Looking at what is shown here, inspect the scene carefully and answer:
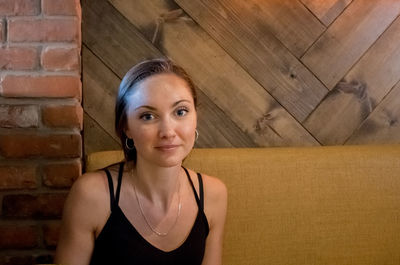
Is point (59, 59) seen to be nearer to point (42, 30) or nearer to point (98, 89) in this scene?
point (42, 30)

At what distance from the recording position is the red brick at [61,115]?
1410 mm

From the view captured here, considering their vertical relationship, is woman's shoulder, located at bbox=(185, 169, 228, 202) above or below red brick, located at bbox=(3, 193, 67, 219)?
above

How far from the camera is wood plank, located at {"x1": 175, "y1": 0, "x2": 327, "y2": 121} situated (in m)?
1.69

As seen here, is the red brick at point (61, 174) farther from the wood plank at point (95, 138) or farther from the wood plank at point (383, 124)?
the wood plank at point (383, 124)

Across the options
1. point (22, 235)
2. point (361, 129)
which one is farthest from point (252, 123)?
point (22, 235)

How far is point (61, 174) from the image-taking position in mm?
1452

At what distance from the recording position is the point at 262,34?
5.67 feet

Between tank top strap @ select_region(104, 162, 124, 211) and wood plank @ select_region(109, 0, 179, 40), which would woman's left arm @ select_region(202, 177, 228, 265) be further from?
wood plank @ select_region(109, 0, 179, 40)

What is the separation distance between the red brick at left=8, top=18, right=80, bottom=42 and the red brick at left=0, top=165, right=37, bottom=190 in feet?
1.29

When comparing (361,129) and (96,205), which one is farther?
(361,129)

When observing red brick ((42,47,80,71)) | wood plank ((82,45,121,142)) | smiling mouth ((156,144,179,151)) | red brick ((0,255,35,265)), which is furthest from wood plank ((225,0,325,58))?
red brick ((0,255,35,265))

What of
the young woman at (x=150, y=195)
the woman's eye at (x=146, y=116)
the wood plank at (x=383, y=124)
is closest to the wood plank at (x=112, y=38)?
the young woman at (x=150, y=195)

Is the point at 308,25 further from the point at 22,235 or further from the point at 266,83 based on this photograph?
the point at 22,235

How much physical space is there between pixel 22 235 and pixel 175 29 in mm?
881
